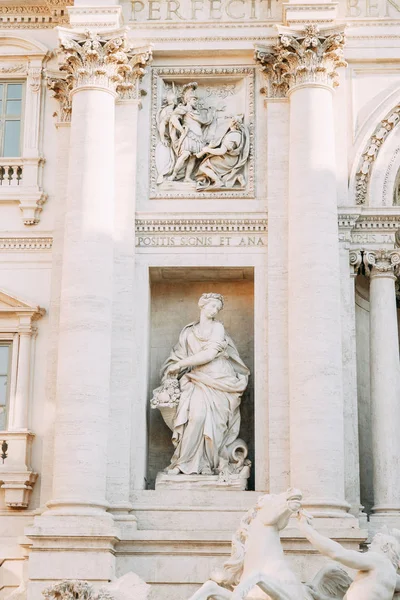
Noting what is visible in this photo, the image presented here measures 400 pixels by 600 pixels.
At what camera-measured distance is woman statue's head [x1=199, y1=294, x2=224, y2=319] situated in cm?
2017

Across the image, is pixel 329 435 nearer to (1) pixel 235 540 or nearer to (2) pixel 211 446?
(2) pixel 211 446

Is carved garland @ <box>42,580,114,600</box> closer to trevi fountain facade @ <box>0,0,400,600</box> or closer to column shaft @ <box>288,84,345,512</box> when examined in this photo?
trevi fountain facade @ <box>0,0,400,600</box>

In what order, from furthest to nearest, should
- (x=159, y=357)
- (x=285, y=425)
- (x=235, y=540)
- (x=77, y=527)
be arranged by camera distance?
(x=159, y=357)
(x=285, y=425)
(x=77, y=527)
(x=235, y=540)

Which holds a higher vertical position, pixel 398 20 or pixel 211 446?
pixel 398 20

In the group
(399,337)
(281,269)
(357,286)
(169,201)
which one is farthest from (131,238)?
(399,337)

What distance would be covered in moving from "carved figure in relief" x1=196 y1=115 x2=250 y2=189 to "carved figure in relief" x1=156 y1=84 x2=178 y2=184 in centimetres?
51

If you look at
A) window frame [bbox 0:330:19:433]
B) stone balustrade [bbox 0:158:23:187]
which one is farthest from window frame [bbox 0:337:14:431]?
stone balustrade [bbox 0:158:23:187]

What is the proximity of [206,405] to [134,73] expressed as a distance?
601cm

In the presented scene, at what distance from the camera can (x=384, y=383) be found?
19938mm

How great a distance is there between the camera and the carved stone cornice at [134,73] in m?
21.0

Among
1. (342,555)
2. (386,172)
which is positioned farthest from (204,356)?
(342,555)

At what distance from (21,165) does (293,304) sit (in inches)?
228

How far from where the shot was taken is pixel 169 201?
20.8m

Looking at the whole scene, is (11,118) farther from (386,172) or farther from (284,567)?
(284,567)
